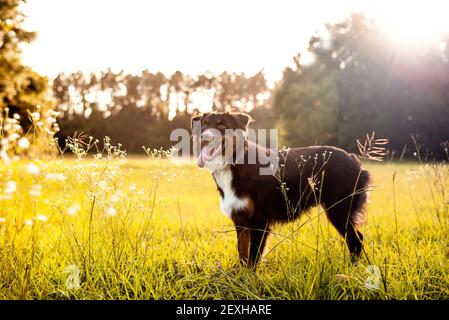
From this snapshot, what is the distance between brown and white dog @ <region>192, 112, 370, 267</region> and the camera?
4.89 m

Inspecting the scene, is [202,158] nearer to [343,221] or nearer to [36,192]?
[343,221]

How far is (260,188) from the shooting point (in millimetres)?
5035

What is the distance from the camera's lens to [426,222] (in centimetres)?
654

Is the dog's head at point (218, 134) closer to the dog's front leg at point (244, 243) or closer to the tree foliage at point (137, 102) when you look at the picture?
the dog's front leg at point (244, 243)

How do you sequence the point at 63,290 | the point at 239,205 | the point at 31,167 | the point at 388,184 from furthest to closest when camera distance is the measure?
1. the point at 388,184
2. the point at 239,205
3. the point at 63,290
4. the point at 31,167

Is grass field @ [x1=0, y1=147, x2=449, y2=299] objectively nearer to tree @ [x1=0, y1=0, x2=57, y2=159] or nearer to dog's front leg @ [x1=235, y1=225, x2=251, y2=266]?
dog's front leg @ [x1=235, y1=225, x2=251, y2=266]

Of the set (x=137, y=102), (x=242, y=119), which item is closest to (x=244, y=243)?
(x=242, y=119)

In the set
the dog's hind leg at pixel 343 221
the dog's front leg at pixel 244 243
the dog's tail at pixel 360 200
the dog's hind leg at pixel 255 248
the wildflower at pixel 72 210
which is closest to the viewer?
the wildflower at pixel 72 210

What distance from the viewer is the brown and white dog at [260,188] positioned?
4887 millimetres

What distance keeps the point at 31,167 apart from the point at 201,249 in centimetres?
289

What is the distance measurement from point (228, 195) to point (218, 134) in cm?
74

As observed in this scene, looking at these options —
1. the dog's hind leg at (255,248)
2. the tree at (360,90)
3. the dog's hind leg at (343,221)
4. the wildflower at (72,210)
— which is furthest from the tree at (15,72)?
the tree at (360,90)
